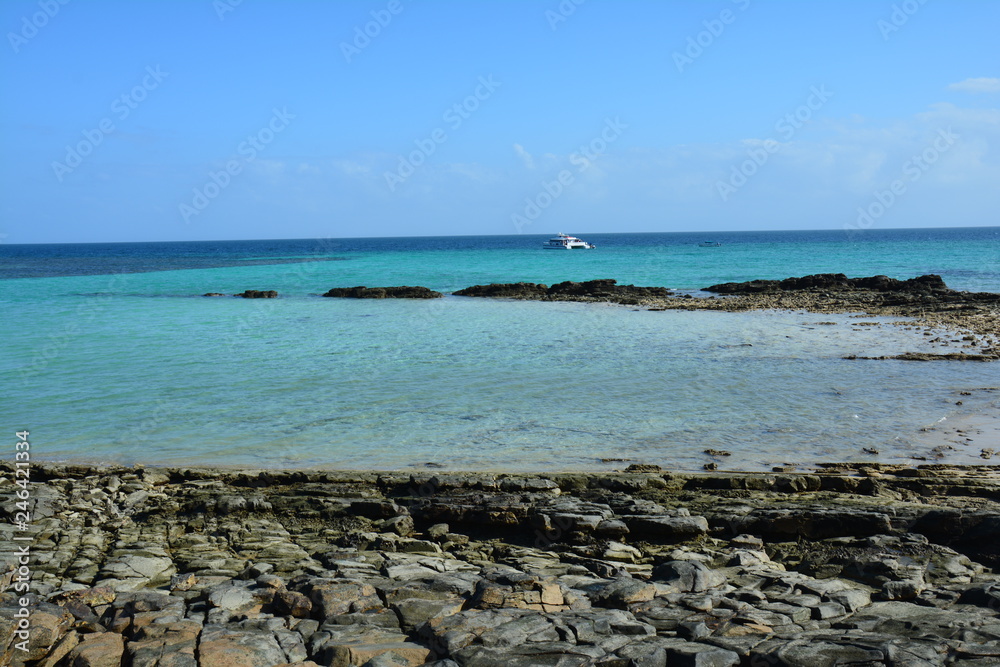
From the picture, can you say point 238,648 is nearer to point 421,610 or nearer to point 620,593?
point 421,610

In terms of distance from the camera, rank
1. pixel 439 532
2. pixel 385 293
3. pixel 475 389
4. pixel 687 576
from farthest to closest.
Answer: pixel 385 293 → pixel 475 389 → pixel 439 532 → pixel 687 576

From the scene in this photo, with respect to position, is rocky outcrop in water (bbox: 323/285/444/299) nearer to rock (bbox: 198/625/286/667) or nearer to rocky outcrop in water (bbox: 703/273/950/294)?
rocky outcrop in water (bbox: 703/273/950/294)

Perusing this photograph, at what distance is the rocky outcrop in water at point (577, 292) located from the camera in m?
36.1

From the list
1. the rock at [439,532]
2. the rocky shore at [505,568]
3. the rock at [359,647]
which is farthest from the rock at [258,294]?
the rock at [359,647]

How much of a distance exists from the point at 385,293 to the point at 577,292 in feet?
32.3

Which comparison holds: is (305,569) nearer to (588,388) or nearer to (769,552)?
(769,552)

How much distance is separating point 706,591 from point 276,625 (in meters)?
3.22

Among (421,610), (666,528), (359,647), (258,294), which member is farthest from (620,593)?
(258,294)

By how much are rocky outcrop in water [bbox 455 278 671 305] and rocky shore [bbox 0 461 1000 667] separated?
87.0 feet

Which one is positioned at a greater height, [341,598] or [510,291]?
[510,291]

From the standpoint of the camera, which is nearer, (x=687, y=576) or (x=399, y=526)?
(x=687, y=576)

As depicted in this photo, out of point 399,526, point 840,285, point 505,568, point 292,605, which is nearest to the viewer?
point 292,605

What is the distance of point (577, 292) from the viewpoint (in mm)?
37688

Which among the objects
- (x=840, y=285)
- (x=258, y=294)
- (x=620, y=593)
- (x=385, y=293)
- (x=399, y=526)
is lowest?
(x=399, y=526)
